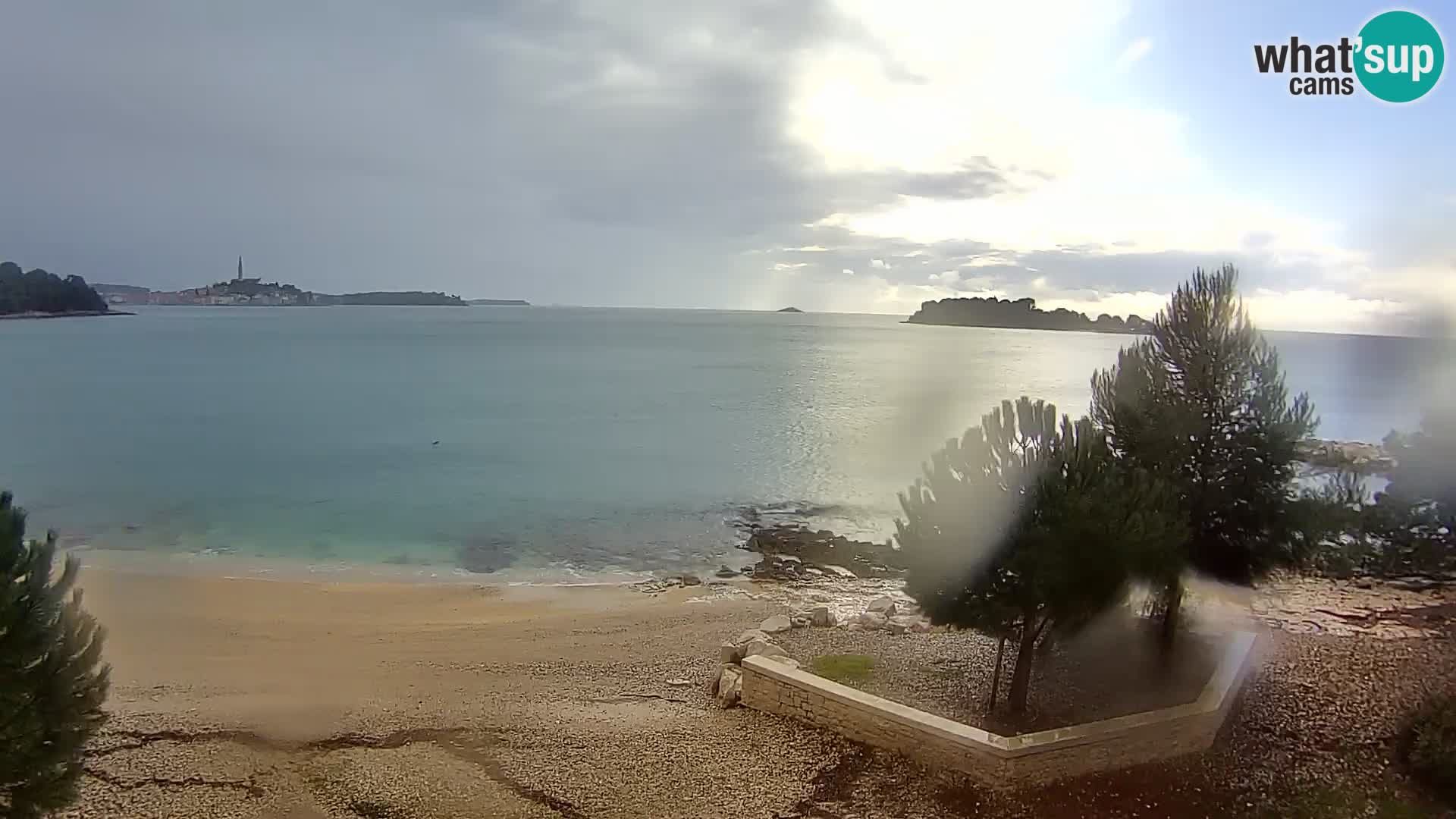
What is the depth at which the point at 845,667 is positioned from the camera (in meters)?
12.3

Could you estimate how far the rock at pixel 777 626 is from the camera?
14344mm

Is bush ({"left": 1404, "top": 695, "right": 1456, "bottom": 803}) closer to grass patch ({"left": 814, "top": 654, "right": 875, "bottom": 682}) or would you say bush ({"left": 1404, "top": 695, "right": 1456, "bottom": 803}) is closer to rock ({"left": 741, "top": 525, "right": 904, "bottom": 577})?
grass patch ({"left": 814, "top": 654, "right": 875, "bottom": 682})

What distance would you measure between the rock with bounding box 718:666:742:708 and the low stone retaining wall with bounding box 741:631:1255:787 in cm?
34

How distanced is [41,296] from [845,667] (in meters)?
207

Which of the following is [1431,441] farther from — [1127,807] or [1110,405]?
[1127,807]

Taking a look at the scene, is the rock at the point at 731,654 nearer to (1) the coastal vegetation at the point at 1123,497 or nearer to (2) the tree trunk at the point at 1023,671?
(1) the coastal vegetation at the point at 1123,497

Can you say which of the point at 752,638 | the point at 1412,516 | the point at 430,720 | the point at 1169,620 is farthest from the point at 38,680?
the point at 1412,516

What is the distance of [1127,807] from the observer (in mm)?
9164

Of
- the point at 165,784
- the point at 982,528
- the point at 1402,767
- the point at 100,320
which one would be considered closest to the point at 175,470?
the point at 165,784

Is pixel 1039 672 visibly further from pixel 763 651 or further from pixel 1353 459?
pixel 1353 459

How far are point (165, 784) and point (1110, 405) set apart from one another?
13.7 m

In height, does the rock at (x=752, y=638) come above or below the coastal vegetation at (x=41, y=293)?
below

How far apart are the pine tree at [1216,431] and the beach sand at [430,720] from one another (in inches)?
256

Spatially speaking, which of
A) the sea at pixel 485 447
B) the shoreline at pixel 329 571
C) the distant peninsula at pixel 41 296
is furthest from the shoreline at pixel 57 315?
the shoreline at pixel 329 571
